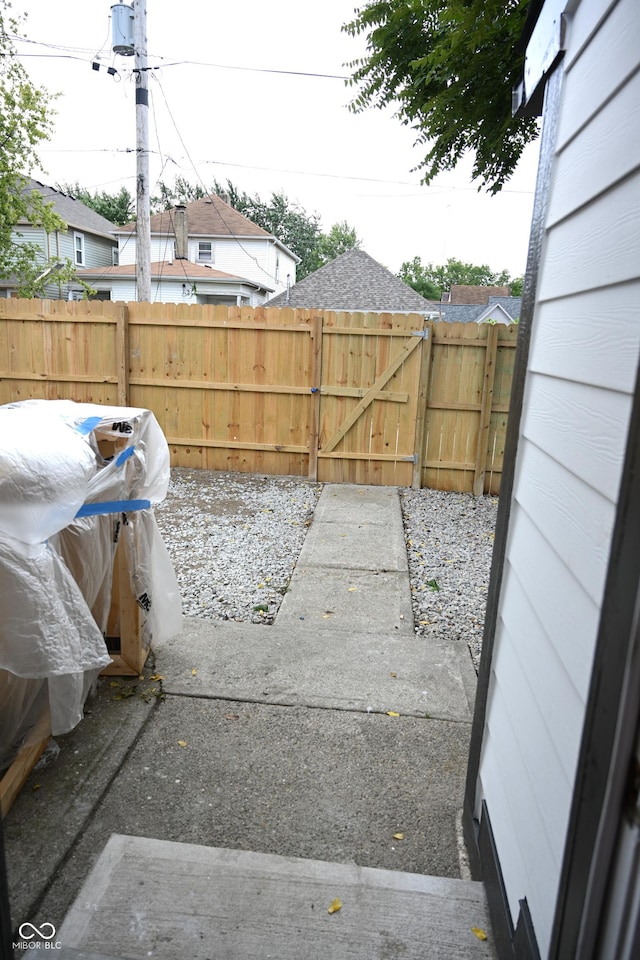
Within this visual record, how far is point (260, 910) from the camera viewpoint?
168 cm

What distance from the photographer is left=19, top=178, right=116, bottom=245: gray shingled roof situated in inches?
856

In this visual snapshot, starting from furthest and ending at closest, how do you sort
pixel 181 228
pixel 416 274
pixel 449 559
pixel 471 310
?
1. pixel 416 274
2. pixel 471 310
3. pixel 181 228
4. pixel 449 559

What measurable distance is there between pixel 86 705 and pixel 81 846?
85cm

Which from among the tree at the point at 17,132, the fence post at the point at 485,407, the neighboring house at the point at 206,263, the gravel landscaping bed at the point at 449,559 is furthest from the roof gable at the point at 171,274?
the gravel landscaping bed at the point at 449,559

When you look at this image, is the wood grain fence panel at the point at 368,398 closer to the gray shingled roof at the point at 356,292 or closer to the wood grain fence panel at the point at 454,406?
the wood grain fence panel at the point at 454,406

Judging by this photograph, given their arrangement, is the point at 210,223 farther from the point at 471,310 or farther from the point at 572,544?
the point at 572,544

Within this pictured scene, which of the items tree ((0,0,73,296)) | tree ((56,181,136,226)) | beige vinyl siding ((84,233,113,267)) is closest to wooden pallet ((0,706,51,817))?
tree ((0,0,73,296))

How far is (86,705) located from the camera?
280 cm

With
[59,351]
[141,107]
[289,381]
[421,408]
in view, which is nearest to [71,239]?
[141,107]

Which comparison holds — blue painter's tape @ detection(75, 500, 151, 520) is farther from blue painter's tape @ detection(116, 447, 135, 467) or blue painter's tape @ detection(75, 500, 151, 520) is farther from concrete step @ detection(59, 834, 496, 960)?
concrete step @ detection(59, 834, 496, 960)

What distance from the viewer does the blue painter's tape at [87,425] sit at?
2.63 metres

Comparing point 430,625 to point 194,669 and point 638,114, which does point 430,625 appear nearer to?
point 194,669

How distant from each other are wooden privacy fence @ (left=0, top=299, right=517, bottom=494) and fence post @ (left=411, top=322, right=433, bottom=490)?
0.01 meters

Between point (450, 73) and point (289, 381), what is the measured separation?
391 centimetres
